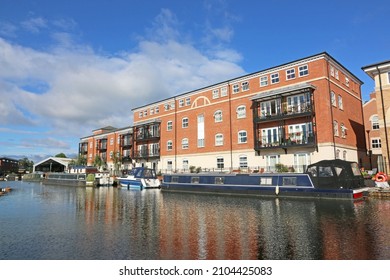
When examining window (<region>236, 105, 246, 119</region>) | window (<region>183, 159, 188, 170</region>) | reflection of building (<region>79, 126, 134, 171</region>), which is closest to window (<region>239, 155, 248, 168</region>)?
window (<region>236, 105, 246, 119</region>)

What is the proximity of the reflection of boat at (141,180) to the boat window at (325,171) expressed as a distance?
19098mm

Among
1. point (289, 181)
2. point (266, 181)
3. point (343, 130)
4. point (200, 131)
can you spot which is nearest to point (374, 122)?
point (343, 130)

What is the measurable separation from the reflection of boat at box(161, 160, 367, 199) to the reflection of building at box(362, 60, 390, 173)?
604 cm

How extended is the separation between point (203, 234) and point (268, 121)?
70.6 feet

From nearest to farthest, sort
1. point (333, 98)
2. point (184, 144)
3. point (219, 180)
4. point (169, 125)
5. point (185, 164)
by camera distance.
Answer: point (219, 180), point (333, 98), point (185, 164), point (184, 144), point (169, 125)

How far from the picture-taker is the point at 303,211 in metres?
15.7

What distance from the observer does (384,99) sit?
2531 cm

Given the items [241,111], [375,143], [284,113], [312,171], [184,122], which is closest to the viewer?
[312,171]

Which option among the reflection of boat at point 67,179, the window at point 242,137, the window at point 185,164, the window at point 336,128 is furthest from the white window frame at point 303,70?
the reflection of boat at point 67,179

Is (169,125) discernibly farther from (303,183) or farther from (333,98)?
(303,183)

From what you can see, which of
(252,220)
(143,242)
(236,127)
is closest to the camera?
(143,242)
